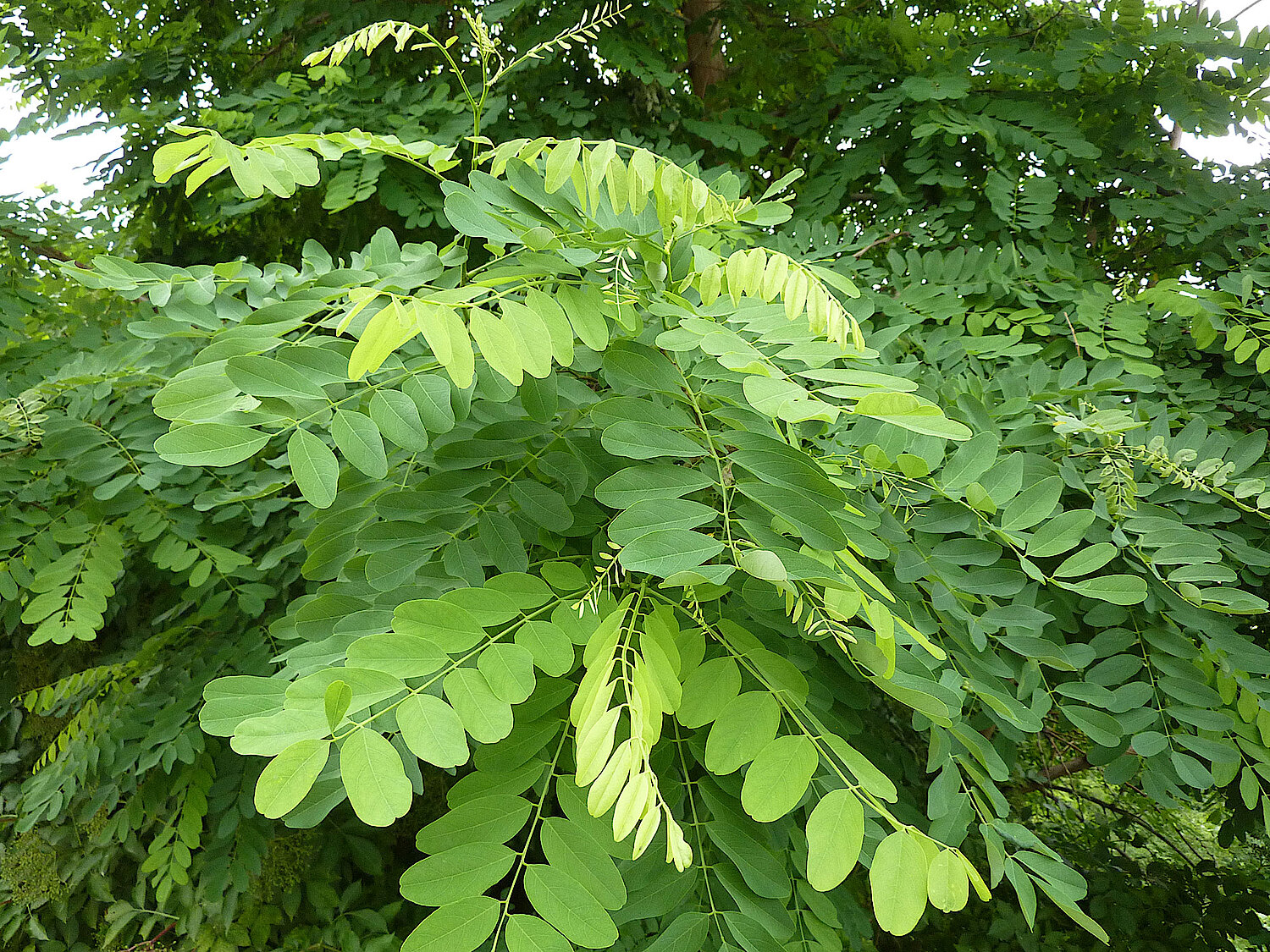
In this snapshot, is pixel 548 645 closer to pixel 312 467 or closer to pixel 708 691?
pixel 708 691

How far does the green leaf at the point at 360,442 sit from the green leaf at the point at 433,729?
0.23 meters

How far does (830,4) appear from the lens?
291 cm

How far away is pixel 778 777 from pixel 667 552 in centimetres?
22

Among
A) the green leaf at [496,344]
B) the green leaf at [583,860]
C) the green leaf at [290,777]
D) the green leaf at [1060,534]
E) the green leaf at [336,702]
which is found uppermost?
the green leaf at [496,344]

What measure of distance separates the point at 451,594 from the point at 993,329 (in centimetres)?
166

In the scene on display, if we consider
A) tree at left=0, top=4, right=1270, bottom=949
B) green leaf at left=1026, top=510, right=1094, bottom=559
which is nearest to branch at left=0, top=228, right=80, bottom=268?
tree at left=0, top=4, right=1270, bottom=949

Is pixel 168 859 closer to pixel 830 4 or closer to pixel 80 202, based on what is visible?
pixel 80 202

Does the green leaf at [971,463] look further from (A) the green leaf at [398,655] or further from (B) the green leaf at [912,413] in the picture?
(A) the green leaf at [398,655]

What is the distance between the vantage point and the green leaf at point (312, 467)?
29.3 inches

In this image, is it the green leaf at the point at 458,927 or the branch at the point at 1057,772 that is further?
the branch at the point at 1057,772

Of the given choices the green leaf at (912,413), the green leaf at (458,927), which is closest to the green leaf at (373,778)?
the green leaf at (458,927)

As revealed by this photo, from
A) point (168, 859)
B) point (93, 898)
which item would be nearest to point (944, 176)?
point (168, 859)

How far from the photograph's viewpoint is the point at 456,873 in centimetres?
69

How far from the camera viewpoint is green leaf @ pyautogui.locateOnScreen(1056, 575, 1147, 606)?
94cm
